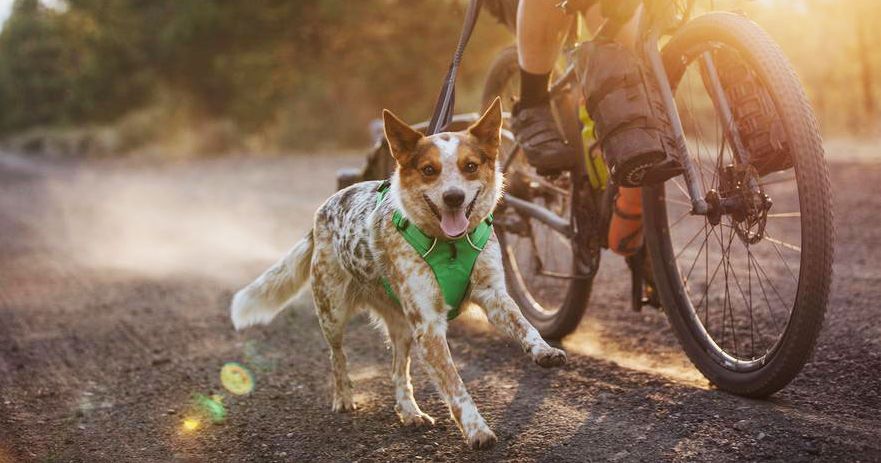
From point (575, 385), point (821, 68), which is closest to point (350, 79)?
point (821, 68)

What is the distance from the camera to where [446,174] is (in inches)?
123

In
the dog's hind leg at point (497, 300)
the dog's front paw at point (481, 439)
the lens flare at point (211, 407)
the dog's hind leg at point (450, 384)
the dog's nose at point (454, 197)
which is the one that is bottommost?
the lens flare at point (211, 407)

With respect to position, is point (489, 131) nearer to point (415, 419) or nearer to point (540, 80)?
point (540, 80)

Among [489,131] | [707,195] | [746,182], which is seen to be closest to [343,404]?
[489,131]

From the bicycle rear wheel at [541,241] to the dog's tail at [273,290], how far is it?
1124mm

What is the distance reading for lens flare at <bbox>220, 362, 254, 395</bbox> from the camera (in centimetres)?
396

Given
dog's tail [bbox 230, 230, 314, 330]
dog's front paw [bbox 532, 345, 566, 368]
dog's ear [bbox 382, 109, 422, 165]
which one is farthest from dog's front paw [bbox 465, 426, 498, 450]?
dog's tail [bbox 230, 230, 314, 330]

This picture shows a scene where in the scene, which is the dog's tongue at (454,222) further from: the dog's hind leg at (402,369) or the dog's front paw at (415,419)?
the dog's front paw at (415,419)

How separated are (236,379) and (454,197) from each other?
177 centimetres

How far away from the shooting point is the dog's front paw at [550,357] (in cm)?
279

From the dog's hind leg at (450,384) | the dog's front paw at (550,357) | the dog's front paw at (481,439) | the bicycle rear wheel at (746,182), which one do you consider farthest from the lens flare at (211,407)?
the bicycle rear wheel at (746,182)

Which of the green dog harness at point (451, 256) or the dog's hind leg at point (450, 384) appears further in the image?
the green dog harness at point (451, 256)

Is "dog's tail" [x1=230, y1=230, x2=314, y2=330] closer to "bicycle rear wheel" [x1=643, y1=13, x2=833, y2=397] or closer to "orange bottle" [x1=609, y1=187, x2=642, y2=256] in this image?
"orange bottle" [x1=609, y1=187, x2=642, y2=256]

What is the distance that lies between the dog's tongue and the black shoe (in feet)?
2.96
